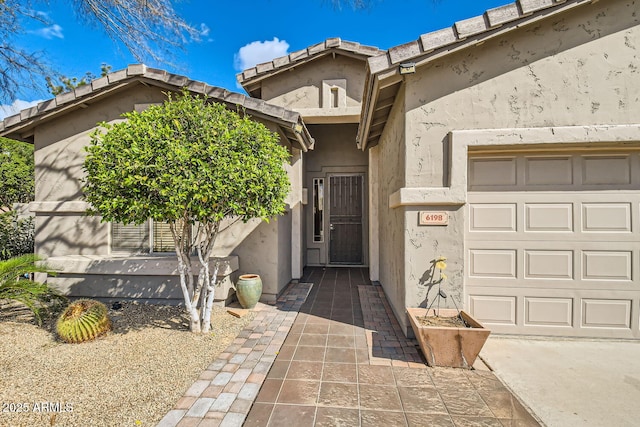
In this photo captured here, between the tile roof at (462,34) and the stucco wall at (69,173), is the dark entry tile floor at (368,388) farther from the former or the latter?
the stucco wall at (69,173)

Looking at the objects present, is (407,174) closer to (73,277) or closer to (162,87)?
(162,87)

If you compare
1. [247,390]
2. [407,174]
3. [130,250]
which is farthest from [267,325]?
[130,250]

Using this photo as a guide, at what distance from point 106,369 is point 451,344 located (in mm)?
3836

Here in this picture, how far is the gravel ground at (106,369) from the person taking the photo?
2.49 m

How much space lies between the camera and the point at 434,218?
3.85 meters

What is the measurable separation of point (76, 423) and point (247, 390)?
137 centimetres

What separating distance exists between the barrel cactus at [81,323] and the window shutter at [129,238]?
1890mm

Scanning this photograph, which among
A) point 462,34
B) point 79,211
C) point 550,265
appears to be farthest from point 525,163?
point 79,211

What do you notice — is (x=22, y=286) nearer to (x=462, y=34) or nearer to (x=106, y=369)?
(x=106, y=369)

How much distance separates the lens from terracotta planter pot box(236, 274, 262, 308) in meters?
5.06

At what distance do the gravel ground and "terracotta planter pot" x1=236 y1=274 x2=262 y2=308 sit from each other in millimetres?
402

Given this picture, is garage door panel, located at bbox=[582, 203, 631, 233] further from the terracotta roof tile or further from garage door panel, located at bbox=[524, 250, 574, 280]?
the terracotta roof tile

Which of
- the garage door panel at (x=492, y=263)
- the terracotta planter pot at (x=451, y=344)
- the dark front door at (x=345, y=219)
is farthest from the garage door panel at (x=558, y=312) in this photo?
the dark front door at (x=345, y=219)

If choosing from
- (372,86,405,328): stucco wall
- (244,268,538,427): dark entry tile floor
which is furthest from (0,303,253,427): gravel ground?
(372,86,405,328): stucco wall
